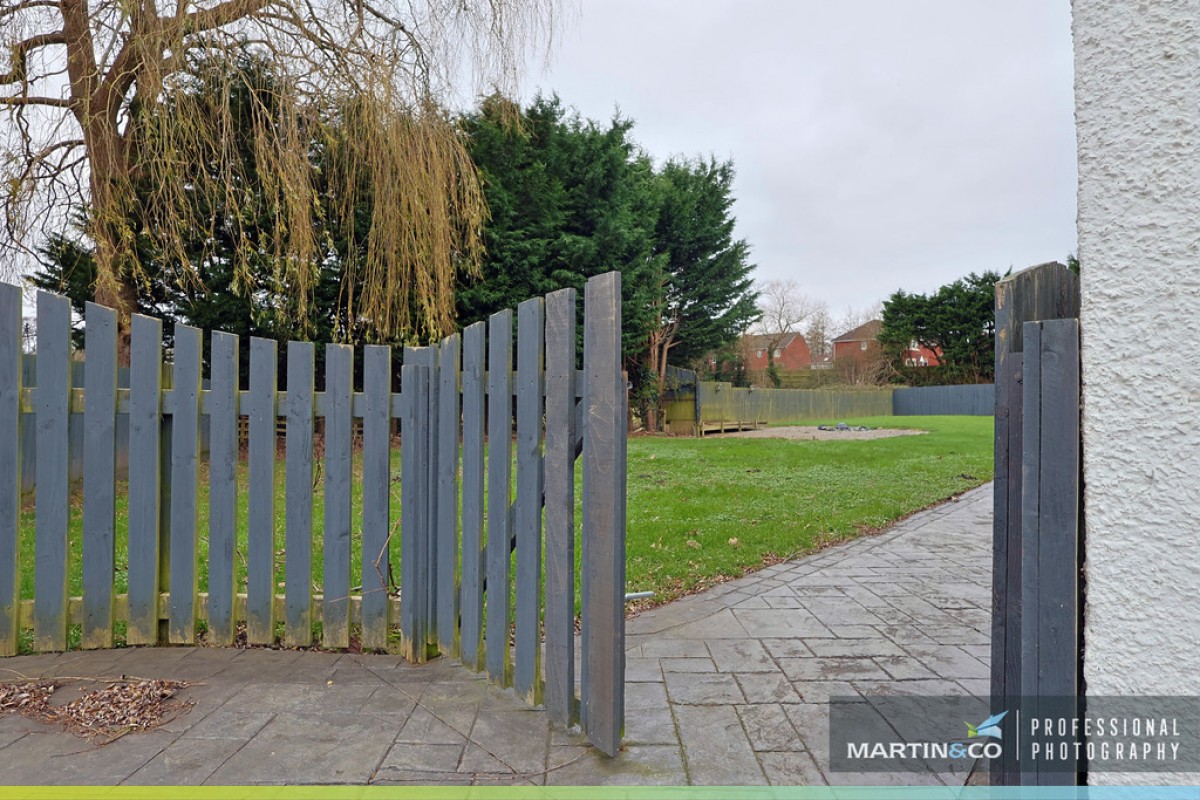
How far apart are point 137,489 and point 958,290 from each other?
39.6 meters

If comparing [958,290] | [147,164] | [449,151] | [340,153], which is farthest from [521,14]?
[958,290]

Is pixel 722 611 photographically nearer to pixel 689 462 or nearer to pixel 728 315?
pixel 689 462

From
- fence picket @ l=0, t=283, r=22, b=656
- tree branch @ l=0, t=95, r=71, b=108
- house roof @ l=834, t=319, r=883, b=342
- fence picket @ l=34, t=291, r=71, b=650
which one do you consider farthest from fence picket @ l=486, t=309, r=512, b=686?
house roof @ l=834, t=319, r=883, b=342

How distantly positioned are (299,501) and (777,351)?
47.8m

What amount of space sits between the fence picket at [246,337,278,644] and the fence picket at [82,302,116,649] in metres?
0.61

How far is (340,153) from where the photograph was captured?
6574 mm

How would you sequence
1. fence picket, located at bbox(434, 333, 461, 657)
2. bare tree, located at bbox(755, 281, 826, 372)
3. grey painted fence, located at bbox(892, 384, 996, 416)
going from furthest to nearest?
bare tree, located at bbox(755, 281, 826, 372) < grey painted fence, located at bbox(892, 384, 996, 416) < fence picket, located at bbox(434, 333, 461, 657)

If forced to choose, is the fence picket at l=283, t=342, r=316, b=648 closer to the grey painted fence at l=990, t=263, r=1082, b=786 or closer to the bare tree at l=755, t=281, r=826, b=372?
the grey painted fence at l=990, t=263, r=1082, b=786

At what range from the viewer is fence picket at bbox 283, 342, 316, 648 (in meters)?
2.97

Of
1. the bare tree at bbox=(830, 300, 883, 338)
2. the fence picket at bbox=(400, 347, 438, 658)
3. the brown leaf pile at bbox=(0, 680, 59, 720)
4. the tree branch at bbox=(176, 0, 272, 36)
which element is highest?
the bare tree at bbox=(830, 300, 883, 338)

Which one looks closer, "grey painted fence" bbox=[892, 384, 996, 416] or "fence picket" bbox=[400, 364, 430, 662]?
"fence picket" bbox=[400, 364, 430, 662]

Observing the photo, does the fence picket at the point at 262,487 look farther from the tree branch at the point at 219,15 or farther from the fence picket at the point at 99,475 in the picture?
the tree branch at the point at 219,15

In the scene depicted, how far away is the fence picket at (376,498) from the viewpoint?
9.78 feet

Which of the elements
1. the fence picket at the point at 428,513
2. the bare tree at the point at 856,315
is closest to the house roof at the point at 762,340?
the bare tree at the point at 856,315
